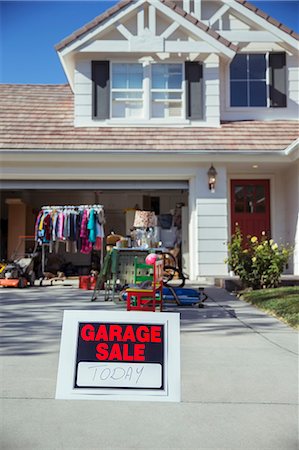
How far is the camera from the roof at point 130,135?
11062mm

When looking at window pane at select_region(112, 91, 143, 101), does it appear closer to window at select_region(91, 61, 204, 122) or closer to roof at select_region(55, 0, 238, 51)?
window at select_region(91, 61, 204, 122)

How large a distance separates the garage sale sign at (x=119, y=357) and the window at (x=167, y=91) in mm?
9931

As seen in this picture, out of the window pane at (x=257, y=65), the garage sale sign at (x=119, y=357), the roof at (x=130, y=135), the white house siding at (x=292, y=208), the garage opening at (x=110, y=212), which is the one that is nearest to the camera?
the garage sale sign at (x=119, y=357)

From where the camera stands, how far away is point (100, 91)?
472 inches

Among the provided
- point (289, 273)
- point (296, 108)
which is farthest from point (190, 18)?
point (289, 273)

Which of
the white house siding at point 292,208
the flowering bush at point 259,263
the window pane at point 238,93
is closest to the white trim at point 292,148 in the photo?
the white house siding at point 292,208

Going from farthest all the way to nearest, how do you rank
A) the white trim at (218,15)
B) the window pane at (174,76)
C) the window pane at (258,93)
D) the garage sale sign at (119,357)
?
1. the white trim at (218,15)
2. the window pane at (258,93)
3. the window pane at (174,76)
4. the garage sale sign at (119,357)

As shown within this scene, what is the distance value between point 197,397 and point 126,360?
0.90 metres

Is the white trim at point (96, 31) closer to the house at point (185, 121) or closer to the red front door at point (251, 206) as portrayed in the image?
the house at point (185, 121)

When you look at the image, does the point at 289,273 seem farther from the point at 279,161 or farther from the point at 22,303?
the point at 22,303

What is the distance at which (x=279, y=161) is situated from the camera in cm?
1119

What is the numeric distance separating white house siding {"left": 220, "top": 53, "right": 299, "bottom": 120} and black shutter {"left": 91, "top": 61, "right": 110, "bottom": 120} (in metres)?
3.10

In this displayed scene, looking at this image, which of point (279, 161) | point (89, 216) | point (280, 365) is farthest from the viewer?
point (279, 161)

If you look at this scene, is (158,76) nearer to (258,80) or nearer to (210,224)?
(258,80)
